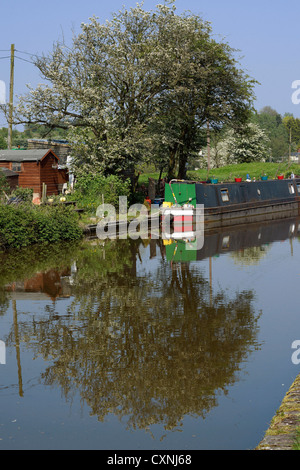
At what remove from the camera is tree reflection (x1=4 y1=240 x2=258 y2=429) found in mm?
9133

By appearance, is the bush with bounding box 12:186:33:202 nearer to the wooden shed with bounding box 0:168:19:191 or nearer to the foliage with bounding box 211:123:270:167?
the wooden shed with bounding box 0:168:19:191

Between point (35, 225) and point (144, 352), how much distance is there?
609 inches

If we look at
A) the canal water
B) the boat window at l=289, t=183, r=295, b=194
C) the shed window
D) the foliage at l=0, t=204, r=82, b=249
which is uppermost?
the shed window

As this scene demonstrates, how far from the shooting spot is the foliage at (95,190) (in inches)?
1264

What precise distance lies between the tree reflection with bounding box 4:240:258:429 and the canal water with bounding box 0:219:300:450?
30mm

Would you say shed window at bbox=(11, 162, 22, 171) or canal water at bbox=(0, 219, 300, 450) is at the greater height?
shed window at bbox=(11, 162, 22, 171)

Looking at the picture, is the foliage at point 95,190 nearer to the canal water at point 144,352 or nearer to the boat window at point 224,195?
the boat window at point 224,195

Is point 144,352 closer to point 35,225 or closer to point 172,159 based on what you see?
point 35,225

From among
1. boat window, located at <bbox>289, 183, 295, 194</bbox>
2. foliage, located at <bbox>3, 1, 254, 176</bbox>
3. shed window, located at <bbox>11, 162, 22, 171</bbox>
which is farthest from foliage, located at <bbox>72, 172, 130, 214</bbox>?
boat window, located at <bbox>289, 183, 295, 194</bbox>

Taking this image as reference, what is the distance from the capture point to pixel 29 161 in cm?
3941

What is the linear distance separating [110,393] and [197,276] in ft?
32.9

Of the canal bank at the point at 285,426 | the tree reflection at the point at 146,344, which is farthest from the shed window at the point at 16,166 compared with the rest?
the canal bank at the point at 285,426

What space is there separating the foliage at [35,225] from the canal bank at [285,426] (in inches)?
685

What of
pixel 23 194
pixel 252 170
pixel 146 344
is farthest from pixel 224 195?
pixel 252 170
